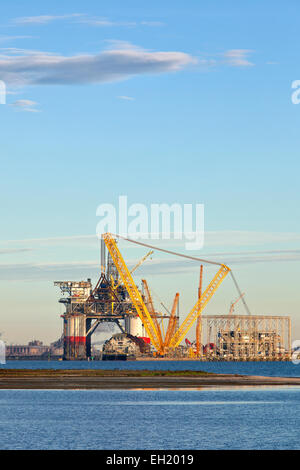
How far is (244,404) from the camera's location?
361 ft

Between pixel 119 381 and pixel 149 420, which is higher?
pixel 119 381

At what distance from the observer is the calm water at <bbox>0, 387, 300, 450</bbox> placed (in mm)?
74812

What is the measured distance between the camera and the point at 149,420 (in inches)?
3629

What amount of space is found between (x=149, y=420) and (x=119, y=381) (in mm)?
66757

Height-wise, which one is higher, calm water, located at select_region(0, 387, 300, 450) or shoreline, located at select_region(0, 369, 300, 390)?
shoreline, located at select_region(0, 369, 300, 390)

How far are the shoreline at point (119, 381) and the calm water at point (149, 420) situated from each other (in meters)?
15.5

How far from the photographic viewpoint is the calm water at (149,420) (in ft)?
245

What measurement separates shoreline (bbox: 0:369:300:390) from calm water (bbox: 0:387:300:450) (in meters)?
15.5

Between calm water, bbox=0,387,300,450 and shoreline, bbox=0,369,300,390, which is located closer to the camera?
calm water, bbox=0,387,300,450

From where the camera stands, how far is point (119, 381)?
158m

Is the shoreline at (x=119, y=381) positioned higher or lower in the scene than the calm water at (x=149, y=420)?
higher

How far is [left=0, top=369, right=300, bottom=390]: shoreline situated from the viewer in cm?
14600

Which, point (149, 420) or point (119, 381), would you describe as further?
point (119, 381)
